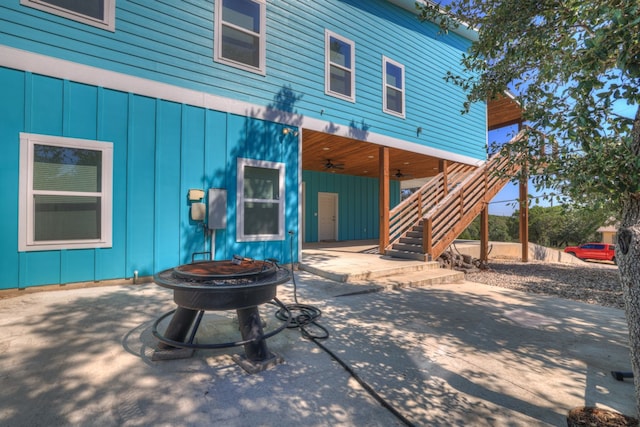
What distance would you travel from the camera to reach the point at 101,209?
4.03 m

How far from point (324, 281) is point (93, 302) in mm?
3106

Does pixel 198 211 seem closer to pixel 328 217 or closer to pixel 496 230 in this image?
pixel 328 217

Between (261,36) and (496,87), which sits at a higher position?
(261,36)

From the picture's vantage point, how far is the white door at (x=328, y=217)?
36.1 feet

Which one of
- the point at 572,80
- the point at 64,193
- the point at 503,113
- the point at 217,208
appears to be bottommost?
the point at 217,208

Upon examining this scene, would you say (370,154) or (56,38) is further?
(370,154)

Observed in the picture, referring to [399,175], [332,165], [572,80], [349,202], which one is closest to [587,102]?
[572,80]

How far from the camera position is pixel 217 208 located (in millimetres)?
4840

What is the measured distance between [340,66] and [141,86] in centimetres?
402

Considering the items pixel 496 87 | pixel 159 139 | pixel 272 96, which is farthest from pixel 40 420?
pixel 272 96

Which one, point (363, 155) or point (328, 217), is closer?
point (363, 155)

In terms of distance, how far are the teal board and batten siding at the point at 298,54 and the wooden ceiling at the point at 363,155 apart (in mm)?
415

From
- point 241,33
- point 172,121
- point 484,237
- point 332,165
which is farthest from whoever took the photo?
point 332,165

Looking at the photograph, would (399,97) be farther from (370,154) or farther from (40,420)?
(40,420)
